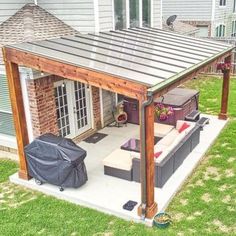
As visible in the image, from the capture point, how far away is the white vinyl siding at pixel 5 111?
9773 mm

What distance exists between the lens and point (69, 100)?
34.0ft

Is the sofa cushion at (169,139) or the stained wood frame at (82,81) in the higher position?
the stained wood frame at (82,81)

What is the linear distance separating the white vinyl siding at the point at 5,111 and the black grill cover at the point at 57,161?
2245mm

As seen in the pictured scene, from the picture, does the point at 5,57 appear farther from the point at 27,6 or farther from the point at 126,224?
the point at 126,224

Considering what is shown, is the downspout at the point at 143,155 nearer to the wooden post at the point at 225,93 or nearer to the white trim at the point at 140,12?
the wooden post at the point at 225,93

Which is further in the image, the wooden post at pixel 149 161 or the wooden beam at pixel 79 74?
the wooden post at pixel 149 161

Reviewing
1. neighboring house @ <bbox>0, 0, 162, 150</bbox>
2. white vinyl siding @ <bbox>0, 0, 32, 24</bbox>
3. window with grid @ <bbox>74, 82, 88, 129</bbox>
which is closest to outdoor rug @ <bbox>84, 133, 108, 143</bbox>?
neighboring house @ <bbox>0, 0, 162, 150</bbox>

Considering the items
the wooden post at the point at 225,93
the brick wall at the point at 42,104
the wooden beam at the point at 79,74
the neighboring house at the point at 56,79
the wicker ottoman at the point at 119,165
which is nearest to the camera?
the wooden beam at the point at 79,74

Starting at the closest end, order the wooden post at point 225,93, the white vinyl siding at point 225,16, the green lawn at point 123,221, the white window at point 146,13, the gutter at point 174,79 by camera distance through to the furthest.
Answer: the gutter at point 174,79
the green lawn at point 123,221
the wooden post at point 225,93
the white window at point 146,13
the white vinyl siding at point 225,16

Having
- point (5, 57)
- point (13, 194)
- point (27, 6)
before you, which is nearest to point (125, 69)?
point (5, 57)

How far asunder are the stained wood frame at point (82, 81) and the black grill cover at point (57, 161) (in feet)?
1.44

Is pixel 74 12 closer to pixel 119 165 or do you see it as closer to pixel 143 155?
pixel 119 165

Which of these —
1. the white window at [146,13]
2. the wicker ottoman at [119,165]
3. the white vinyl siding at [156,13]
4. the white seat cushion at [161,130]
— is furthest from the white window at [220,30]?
the wicker ottoman at [119,165]

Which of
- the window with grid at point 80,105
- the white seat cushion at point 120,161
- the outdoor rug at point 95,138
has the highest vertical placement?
the window with grid at point 80,105
